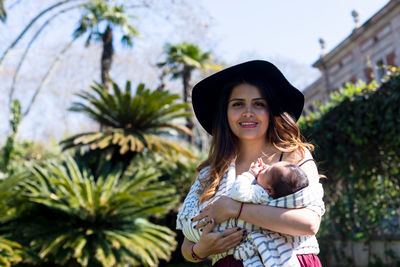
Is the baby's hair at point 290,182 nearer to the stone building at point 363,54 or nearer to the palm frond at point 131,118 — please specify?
the palm frond at point 131,118

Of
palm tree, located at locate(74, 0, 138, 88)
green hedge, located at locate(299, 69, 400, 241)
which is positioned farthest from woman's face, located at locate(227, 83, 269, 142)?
palm tree, located at locate(74, 0, 138, 88)

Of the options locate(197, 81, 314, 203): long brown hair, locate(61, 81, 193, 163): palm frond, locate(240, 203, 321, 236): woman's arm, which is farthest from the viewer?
locate(61, 81, 193, 163): palm frond

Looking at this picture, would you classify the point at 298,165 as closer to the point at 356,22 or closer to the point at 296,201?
the point at 296,201

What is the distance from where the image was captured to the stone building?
58.6 feet

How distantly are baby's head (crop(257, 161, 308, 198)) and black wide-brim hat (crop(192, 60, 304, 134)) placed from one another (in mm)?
429

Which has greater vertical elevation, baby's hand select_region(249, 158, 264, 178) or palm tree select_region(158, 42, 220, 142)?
palm tree select_region(158, 42, 220, 142)

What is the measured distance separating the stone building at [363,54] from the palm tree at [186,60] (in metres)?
7.08

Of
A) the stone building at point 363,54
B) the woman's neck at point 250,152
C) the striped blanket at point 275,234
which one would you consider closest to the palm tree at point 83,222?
the woman's neck at point 250,152

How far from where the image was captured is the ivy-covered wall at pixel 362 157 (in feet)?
18.9

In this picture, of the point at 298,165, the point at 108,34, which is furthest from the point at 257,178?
the point at 108,34

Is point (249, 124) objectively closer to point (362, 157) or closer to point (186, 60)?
A: point (362, 157)

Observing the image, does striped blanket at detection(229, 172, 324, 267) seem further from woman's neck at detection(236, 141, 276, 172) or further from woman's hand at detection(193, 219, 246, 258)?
woman's neck at detection(236, 141, 276, 172)

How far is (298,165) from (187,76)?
17.4m

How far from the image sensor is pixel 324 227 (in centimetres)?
775
